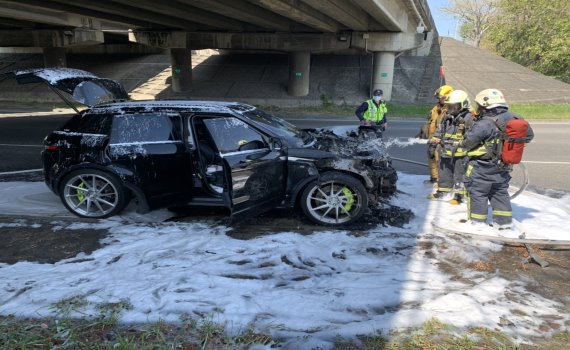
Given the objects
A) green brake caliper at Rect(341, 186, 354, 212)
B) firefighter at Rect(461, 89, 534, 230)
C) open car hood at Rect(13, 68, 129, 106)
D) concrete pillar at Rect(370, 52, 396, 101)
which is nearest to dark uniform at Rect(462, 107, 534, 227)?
firefighter at Rect(461, 89, 534, 230)

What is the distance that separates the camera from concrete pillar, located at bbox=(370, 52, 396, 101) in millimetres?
21647

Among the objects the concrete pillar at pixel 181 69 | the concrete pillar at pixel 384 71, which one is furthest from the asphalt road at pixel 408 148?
the concrete pillar at pixel 181 69

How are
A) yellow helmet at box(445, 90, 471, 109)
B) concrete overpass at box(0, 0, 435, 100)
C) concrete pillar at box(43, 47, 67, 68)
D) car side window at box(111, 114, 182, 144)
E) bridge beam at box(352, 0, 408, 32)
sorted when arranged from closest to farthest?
car side window at box(111, 114, 182, 144), yellow helmet at box(445, 90, 471, 109), bridge beam at box(352, 0, 408, 32), concrete overpass at box(0, 0, 435, 100), concrete pillar at box(43, 47, 67, 68)

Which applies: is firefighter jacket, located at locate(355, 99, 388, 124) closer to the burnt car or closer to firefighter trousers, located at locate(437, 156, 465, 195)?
firefighter trousers, located at locate(437, 156, 465, 195)

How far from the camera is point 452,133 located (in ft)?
19.2

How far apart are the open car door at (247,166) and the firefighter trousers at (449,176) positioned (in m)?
2.59

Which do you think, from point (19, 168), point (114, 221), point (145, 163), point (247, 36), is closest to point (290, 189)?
point (145, 163)

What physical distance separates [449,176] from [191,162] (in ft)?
12.2

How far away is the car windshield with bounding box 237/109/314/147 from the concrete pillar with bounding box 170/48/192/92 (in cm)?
1954

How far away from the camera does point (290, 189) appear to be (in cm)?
505

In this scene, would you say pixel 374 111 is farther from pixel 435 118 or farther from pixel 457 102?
pixel 457 102

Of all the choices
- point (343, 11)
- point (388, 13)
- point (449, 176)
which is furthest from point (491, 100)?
point (388, 13)

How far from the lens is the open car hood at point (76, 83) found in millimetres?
5496

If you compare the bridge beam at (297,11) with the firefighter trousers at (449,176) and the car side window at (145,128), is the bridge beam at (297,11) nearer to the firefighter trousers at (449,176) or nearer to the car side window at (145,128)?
the car side window at (145,128)
